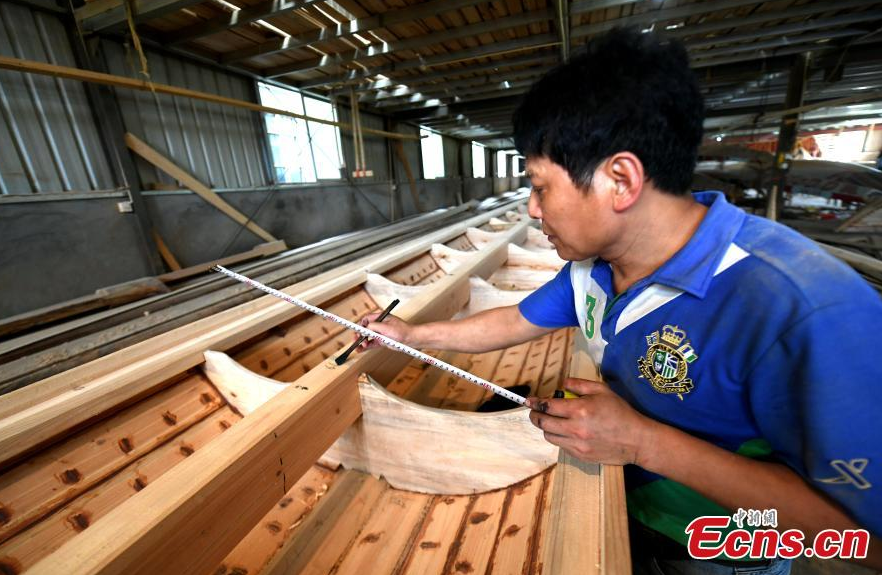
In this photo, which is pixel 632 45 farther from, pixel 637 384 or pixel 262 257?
pixel 262 257

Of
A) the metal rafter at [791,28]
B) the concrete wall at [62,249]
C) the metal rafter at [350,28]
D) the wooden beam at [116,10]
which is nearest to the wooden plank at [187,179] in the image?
the concrete wall at [62,249]

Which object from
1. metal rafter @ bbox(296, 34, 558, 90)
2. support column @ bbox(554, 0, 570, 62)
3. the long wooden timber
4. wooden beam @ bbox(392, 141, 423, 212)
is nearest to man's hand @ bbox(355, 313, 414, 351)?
the long wooden timber

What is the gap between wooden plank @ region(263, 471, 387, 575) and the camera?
1233 millimetres

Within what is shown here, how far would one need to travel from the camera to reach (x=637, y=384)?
956 mm

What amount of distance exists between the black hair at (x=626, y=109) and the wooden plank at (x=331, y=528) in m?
1.46

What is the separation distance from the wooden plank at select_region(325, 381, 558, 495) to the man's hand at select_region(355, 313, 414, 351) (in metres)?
0.16

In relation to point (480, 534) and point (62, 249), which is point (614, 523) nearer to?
point (480, 534)

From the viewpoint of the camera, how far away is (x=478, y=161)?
1892 cm

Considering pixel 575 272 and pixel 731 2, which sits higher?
pixel 731 2

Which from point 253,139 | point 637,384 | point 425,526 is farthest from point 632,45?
point 253,139

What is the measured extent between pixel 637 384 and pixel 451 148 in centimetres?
1580

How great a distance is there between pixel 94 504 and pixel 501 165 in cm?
2396

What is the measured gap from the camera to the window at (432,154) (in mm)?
13093

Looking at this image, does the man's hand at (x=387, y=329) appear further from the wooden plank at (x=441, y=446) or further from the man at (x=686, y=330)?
the man at (x=686, y=330)
